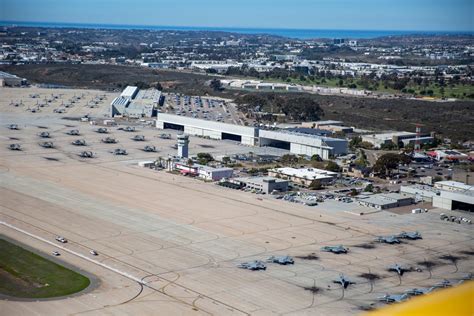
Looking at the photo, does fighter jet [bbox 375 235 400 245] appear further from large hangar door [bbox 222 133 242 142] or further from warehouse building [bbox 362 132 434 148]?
large hangar door [bbox 222 133 242 142]

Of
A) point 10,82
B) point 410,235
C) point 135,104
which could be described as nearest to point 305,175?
point 410,235

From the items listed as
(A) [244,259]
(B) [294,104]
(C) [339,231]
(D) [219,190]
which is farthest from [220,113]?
(A) [244,259]

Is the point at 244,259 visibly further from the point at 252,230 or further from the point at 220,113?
the point at 220,113

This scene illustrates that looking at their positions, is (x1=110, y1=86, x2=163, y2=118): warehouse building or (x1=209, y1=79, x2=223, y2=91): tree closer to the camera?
(x1=110, y1=86, x2=163, y2=118): warehouse building

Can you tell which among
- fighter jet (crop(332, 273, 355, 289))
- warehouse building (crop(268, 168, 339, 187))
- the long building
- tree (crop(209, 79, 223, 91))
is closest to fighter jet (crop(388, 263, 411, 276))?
fighter jet (crop(332, 273, 355, 289))

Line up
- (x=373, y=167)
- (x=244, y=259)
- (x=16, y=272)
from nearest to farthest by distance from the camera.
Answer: (x=16, y=272) → (x=244, y=259) → (x=373, y=167)

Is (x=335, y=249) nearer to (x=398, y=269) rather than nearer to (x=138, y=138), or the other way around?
(x=398, y=269)

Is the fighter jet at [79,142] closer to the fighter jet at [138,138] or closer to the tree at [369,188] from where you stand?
the fighter jet at [138,138]
